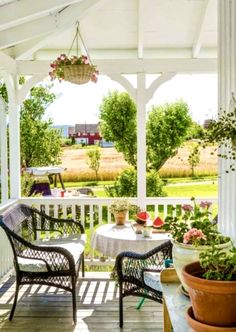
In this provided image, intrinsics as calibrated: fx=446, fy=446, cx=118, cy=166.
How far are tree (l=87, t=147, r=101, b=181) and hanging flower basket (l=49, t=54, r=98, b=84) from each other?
15.6 ft

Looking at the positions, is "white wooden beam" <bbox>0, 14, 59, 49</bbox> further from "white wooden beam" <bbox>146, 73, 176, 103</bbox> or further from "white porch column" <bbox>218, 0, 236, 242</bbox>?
"white porch column" <bbox>218, 0, 236, 242</bbox>

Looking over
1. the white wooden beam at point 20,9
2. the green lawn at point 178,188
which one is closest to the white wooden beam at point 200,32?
the white wooden beam at point 20,9

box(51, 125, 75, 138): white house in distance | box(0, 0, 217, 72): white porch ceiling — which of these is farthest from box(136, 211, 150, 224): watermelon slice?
box(51, 125, 75, 138): white house in distance

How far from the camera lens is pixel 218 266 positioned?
1.61 m

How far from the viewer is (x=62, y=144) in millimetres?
9203

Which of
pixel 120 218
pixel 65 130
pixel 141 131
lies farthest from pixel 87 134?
pixel 120 218

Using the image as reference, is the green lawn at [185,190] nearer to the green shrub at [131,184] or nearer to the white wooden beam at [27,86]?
the green shrub at [131,184]

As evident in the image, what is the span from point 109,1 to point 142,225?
240cm

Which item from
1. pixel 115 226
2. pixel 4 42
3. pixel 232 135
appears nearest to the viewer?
pixel 232 135

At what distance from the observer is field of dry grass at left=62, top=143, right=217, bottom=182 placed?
29.9 ft

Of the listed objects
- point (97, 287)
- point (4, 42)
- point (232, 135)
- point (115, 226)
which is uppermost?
point (4, 42)

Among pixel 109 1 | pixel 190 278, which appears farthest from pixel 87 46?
pixel 190 278

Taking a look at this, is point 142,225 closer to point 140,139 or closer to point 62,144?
point 140,139

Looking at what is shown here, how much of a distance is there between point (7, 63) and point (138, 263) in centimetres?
283
